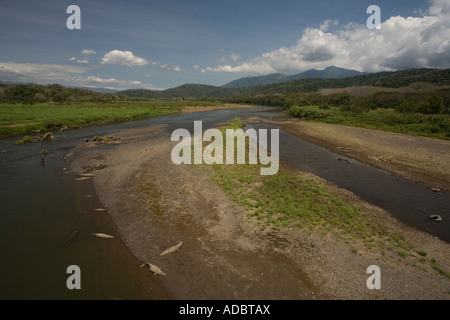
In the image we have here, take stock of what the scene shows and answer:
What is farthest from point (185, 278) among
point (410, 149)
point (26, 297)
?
point (410, 149)

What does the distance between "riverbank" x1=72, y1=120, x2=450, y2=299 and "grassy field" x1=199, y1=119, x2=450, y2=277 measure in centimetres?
32

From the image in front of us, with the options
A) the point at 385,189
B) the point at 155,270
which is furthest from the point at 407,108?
the point at 155,270

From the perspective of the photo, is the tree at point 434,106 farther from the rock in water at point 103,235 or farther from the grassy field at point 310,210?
the rock in water at point 103,235

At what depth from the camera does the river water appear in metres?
8.38

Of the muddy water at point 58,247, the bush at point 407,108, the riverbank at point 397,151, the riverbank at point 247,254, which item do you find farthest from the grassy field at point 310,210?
the bush at point 407,108

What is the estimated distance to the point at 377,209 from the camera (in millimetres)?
13922

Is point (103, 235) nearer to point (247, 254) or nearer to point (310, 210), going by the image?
point (247, 254)

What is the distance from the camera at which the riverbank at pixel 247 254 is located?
7.93m

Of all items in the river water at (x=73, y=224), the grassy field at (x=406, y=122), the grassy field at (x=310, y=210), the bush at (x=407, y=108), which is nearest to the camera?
the river water at (x=73, y=224)

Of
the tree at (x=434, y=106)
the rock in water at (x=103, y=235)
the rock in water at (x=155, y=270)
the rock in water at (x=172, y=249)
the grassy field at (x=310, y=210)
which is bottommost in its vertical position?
the rock in water at (x=155, y=270)

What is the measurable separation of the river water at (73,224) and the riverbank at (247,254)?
1.06 metres

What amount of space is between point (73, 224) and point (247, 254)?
9.99 m

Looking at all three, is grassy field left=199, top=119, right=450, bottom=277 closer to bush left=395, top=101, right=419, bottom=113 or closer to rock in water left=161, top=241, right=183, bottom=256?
rock in water left=161, top=241, right=183, bottom=256
